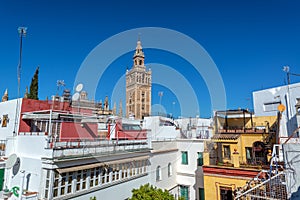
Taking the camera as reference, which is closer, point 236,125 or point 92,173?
point 92,173

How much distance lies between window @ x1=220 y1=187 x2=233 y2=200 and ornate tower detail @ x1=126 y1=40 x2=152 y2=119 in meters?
55.8

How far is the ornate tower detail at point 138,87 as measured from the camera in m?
68.5

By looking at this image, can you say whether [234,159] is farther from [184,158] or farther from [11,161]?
[11,161]

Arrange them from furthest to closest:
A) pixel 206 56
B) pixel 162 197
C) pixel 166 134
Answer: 1. pixel 166 134
2. pixel 206 56
3. pixel 162 197

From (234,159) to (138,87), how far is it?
6011 centimetres

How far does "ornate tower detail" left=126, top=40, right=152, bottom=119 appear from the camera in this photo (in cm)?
6850

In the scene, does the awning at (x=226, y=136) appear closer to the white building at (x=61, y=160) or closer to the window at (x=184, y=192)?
the white building at (x=61, y=160)

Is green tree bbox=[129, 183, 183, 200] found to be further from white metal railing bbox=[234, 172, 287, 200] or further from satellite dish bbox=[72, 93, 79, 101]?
satellite dish bbox=[72, 93, 79, 101]

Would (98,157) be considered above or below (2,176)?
above

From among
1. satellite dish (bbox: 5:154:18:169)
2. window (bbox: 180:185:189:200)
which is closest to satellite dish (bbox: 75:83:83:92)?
satellite dish (bbox: 5:154:18:169)

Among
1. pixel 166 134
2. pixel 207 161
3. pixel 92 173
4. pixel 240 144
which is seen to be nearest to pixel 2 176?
pixel 92 173

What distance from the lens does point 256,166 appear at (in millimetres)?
10484

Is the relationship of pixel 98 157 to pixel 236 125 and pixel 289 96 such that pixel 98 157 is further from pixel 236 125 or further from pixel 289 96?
pixel 289 96

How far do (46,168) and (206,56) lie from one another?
10035mm
